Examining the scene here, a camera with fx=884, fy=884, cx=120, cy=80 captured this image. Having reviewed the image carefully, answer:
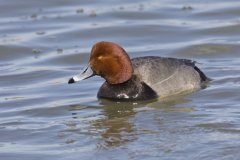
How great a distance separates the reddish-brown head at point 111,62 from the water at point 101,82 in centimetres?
36

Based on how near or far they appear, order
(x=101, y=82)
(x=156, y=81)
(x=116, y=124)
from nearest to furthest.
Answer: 1. (x=116, y=124)
2. (x=156, y=81)
3. (x=101, y=82)

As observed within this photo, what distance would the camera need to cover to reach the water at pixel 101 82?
346 inches

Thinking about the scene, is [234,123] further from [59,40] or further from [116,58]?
[59,40]

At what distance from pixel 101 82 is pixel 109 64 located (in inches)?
43.7

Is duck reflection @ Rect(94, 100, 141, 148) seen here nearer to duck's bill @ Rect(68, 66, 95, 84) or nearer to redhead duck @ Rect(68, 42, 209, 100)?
redhead duck @ Rect(68, 42, 209, 100)

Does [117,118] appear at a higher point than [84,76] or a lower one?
lower

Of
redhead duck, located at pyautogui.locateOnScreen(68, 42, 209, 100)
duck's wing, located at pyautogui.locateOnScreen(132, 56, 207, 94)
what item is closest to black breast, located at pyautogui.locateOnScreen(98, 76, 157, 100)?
redhead duck, located at pyautogui.locateOnScreen(68, 42, 209, 100)

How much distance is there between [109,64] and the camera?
1132cm

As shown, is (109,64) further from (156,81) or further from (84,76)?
(156,81)

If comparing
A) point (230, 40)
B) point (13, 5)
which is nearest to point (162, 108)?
point (230, 40)

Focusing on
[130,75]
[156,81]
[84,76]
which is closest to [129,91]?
[130,75]

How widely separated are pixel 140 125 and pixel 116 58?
1.81 m

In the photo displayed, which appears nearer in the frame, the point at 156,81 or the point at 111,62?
the point at 111,62

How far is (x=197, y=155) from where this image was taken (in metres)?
8.20
